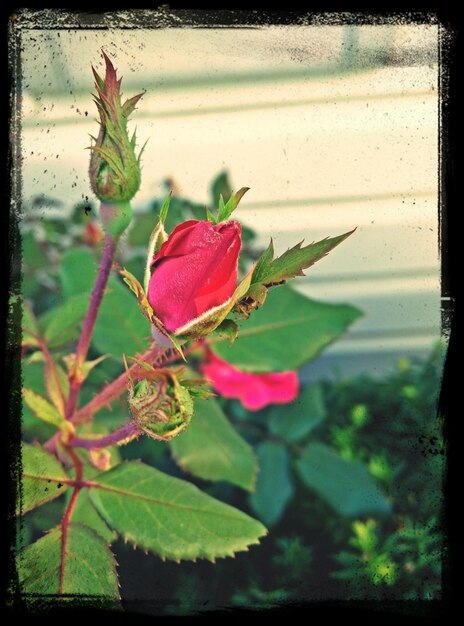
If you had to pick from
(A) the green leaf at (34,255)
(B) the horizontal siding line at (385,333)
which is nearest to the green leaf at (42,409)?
(A) the green leaf at (34,255)

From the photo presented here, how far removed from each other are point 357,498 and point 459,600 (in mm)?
333

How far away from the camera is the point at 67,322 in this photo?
662 mm

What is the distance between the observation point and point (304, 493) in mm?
1044

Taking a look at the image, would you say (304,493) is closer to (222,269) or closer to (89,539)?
(89,539)

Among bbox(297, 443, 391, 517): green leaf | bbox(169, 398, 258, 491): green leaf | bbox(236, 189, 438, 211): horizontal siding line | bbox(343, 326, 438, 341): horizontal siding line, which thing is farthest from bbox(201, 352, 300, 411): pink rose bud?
bbox(343, 326, 438, 341): horizontal siding line

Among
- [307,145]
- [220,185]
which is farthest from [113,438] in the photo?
[307,145]

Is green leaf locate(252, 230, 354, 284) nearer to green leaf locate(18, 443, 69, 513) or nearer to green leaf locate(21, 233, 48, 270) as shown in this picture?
green leaf locate(18, 443, 69, 513)

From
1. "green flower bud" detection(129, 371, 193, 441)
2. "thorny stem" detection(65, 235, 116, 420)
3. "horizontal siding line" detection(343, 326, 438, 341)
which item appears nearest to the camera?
"green flower bud" detection(129, 371, 193, 441)

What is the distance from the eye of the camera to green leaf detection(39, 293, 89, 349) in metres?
0.66

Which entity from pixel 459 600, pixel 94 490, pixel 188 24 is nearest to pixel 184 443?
pixel 94 490

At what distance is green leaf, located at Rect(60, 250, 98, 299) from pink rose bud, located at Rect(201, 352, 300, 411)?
19 cm

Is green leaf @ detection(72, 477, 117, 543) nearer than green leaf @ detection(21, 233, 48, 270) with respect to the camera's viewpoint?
Yes

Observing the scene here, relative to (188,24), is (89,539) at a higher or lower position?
lower

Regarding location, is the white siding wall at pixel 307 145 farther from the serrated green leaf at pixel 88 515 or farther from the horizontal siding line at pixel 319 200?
the serrated green leaf at pixel 88 515
